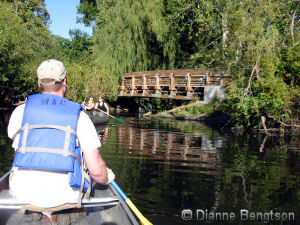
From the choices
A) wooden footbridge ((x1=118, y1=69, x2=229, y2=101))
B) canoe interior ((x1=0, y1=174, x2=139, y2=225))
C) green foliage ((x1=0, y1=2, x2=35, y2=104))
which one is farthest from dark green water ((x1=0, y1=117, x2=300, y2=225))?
green foliage ((x1=0, y1=2, x2=35, y2=104))

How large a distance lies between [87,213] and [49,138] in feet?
3.15

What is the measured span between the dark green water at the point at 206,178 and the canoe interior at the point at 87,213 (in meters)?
1.04

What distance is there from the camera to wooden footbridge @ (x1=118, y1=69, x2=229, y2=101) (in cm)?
1808

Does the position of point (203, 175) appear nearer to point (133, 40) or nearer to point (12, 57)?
point (12, 57)

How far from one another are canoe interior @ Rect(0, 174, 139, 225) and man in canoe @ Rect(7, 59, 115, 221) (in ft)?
1.03

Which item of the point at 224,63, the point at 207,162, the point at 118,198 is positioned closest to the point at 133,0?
the point at 224,63

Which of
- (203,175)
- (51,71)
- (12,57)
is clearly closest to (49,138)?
(51,71)

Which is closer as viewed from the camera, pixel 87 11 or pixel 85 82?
pixel 85 82

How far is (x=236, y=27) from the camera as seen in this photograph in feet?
41.5

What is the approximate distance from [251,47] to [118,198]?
416 inches

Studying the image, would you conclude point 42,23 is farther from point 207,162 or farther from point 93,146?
point 93,146

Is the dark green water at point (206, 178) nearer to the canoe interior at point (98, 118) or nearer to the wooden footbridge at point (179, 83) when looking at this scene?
the canoe interior at point (98, 118)

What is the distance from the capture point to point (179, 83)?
2214 centimetres

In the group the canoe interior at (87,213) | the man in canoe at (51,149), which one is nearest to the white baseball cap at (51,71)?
the man in canoe at (51,149)
